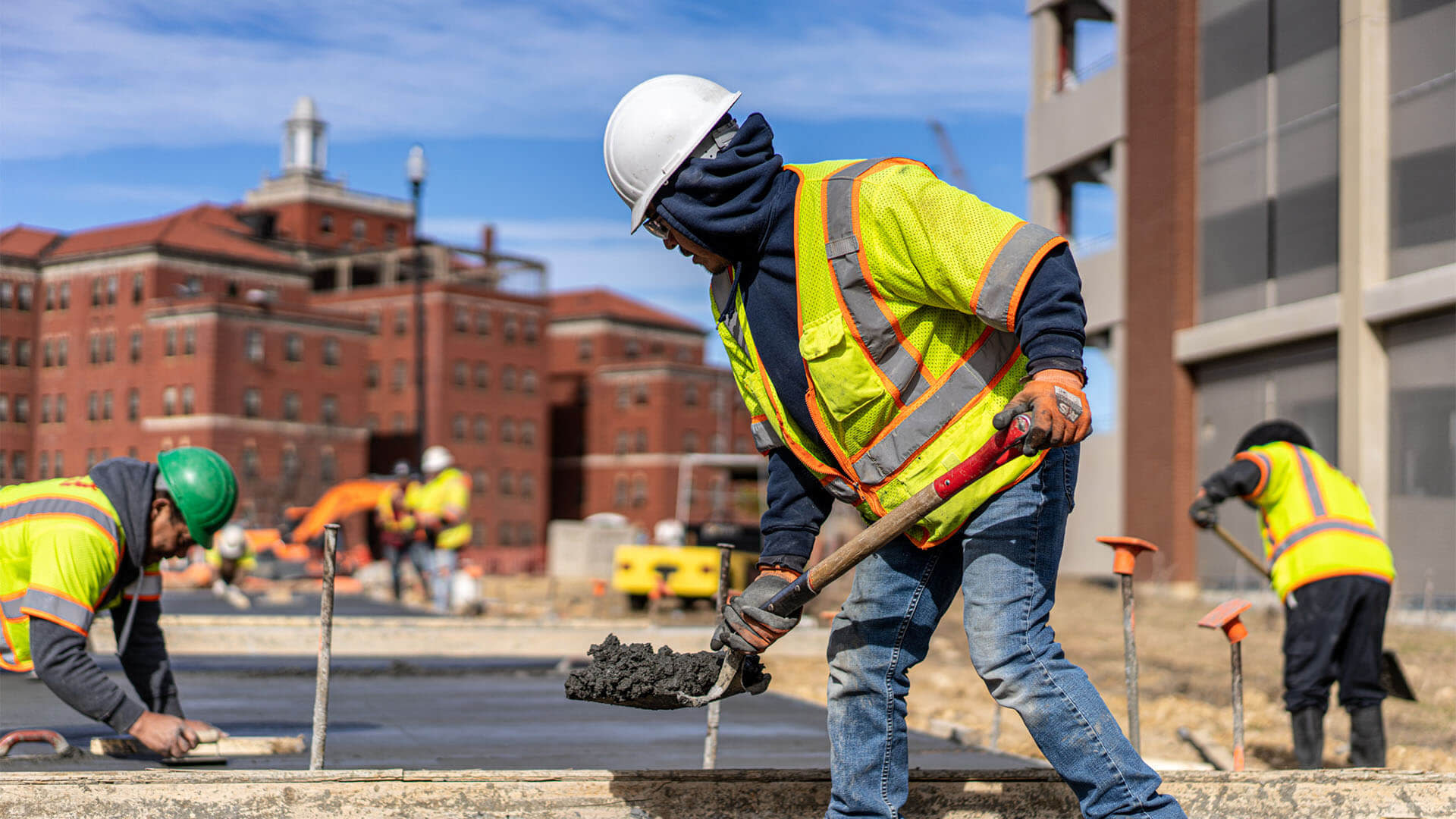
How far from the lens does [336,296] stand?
8481cm

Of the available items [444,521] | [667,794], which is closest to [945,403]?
[667,794]

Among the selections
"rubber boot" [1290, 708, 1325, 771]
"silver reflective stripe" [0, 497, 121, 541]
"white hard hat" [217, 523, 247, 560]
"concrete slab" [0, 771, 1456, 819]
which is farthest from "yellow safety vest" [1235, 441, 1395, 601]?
"white hard hat" [217, 523, 247, 560]

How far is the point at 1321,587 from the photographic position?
24.8 ft

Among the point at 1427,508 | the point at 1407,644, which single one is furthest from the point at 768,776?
the point at 1427,508

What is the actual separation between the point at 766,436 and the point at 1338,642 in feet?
15.2

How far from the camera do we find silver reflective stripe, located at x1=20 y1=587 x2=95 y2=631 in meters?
5.13

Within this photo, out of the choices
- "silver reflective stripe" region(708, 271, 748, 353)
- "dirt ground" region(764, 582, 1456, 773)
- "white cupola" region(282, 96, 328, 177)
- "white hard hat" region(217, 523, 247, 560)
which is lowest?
"dirt ground" region(764, 582, 1456, 773)

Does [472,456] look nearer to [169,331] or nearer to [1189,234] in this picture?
[169,331]

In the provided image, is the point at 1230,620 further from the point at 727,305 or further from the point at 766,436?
the point at 727,305

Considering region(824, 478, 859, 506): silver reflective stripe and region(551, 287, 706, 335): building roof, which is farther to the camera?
region(551, 287, 706, 335): building roof

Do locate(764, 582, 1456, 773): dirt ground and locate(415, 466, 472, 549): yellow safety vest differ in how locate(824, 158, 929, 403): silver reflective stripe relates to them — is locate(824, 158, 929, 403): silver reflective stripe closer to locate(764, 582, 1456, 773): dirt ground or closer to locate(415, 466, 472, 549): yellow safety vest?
locate(764, 582, 1456, 773): dirt ground

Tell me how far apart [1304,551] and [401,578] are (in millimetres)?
15731

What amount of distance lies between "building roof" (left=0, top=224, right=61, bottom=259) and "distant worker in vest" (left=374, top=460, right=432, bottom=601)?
134 feet

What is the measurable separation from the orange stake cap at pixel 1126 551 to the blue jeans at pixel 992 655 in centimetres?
102
